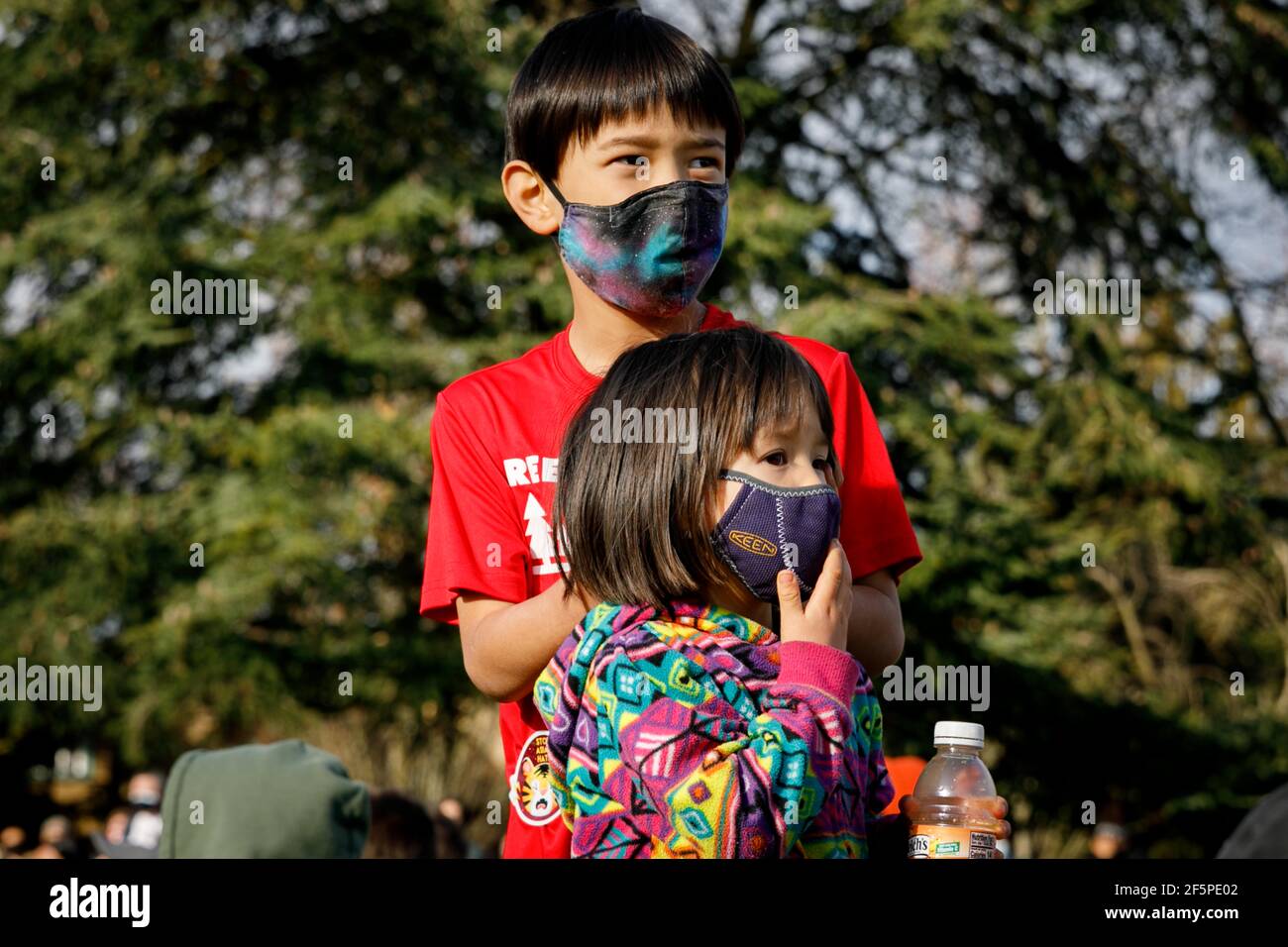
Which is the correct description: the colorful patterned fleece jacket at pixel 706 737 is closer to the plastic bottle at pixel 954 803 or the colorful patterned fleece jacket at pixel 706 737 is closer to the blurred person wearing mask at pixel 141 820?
the plastic bottle at pixel 954 803

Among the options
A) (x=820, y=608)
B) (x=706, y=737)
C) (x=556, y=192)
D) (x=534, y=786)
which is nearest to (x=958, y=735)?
(x=820, y=608)

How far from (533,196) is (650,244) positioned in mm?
296

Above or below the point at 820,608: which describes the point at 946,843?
below

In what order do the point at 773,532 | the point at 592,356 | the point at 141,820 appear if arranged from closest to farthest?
the point at 773,532
the point at 592,356
the point at 141,820

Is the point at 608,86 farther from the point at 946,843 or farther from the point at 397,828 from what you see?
the point at 397,828

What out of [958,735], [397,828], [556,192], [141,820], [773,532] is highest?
[556,192]

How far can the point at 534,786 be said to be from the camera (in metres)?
2.32

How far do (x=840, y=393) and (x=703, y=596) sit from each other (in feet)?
1.72

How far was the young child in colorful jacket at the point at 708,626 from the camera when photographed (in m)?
1.90

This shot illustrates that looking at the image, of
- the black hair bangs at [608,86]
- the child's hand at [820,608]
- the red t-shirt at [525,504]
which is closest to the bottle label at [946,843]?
the child's hand at [820,608]

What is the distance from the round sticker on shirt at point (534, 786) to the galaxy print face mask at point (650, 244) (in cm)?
74

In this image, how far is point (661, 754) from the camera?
190 cm

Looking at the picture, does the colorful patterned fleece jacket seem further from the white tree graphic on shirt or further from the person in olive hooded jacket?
the person in olive hooded jacket
